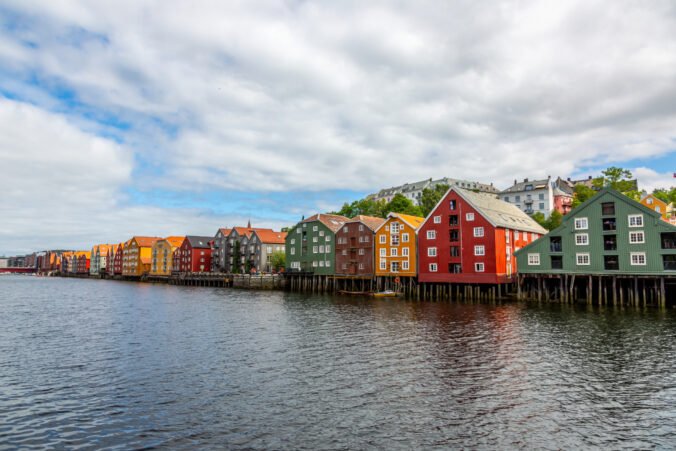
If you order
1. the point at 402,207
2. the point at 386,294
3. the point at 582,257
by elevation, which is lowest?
the point at 386,294

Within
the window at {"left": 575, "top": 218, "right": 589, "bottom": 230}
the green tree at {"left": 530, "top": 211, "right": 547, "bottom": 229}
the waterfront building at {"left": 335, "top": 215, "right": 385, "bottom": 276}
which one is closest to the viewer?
the window at {"left": 575, "top": 218, "right": 589, "bottom": 230}

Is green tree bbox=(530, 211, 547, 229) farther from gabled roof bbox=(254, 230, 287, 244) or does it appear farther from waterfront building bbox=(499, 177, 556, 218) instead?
gabled roof bbox=(254, 230, 287, 244)

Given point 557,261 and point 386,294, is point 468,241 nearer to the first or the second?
point 557,261

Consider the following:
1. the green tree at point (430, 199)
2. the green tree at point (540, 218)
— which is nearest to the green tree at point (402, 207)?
the green tree at point (430, 199)

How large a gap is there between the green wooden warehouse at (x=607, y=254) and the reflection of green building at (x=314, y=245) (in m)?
35.8

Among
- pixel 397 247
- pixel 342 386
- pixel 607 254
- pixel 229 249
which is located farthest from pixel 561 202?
pixel 342 386

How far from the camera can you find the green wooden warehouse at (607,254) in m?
45.7

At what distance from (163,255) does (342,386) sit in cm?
13628

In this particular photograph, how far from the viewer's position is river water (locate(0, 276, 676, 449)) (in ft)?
42.7

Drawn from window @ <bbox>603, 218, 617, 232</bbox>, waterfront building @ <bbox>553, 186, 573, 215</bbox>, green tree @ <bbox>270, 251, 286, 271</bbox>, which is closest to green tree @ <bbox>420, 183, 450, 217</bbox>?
waterfront building @ <bbox>553, 186, 573, 215</bbox>

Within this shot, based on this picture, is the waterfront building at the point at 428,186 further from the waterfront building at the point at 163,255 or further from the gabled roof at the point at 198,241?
the waterfront building at the point at 163,255

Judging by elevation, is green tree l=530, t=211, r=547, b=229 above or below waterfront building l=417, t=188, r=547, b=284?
above

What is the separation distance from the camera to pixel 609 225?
49.4 metres

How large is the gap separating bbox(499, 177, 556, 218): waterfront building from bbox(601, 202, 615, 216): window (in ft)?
182
